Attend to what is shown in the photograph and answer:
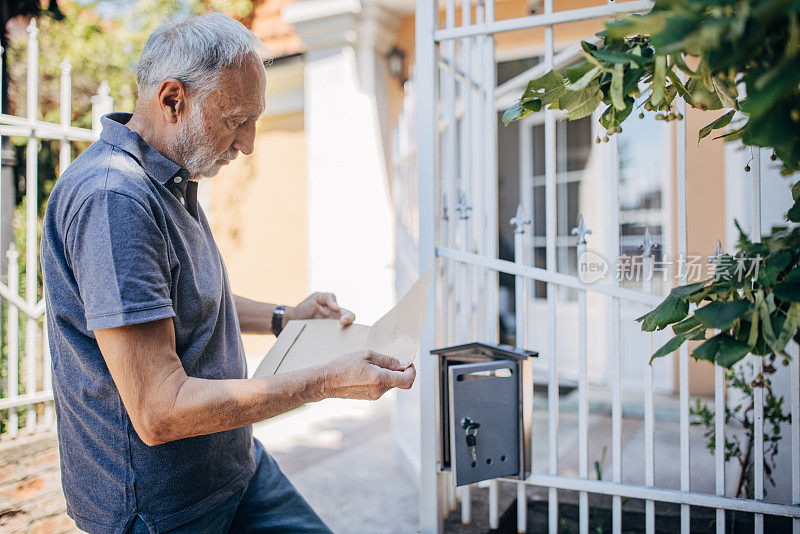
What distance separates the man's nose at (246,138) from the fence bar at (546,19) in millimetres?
860

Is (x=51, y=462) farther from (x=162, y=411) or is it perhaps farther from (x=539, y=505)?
(x=539, y=505)

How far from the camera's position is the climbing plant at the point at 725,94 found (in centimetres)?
75

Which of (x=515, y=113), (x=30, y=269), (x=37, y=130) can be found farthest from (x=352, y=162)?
(x=515, y=113)

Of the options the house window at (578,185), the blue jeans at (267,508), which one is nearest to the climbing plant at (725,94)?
the blue jeans at (267,508)

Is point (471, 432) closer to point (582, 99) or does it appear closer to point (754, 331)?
point (754, 331)

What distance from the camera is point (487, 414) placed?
1.82 m

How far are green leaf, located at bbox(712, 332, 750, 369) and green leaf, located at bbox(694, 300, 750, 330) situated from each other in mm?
57

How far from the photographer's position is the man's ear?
50.8 inches

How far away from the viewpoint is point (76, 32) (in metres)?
5.66

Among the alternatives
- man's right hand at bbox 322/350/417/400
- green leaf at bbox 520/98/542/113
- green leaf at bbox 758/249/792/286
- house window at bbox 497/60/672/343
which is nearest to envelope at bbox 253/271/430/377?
man's right hand at bbox 322/350/417/400

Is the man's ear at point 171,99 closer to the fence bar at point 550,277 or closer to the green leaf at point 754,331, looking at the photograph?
the fence bar at point 550,277

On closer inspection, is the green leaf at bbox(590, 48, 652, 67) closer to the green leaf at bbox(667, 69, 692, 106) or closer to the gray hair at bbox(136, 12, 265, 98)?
the green leaf at bbox(667, 69, 692, 106)

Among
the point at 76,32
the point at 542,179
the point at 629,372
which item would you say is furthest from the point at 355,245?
the point at 76,32

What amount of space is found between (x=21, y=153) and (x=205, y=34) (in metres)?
4.12
